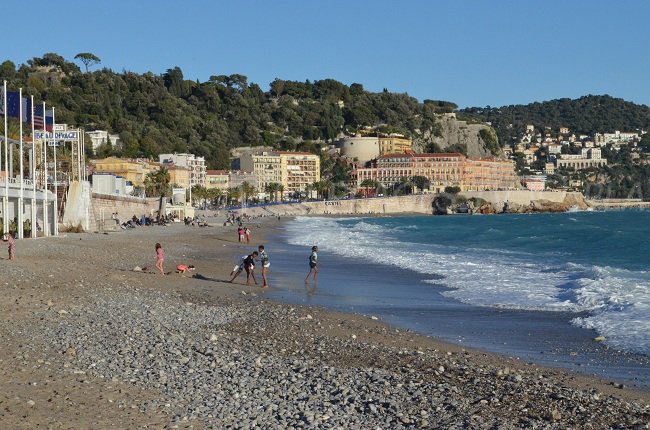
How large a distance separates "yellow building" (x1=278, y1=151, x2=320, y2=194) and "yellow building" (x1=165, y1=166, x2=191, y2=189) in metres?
43.7

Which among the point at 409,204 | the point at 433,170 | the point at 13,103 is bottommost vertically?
the point at 409,204

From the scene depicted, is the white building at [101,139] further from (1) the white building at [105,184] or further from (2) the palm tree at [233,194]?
(1) the white building at [105,184]

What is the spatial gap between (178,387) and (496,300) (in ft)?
38.1

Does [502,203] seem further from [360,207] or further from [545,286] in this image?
[545,286]

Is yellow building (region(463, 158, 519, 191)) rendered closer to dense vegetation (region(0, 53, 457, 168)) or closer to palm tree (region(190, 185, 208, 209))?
dense vegetation (region(0, 53, 457, 168))

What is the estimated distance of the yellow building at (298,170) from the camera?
521 ft

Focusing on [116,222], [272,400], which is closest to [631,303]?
[272,400]

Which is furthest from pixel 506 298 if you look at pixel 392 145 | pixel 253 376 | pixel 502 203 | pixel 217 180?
pixel 392 145

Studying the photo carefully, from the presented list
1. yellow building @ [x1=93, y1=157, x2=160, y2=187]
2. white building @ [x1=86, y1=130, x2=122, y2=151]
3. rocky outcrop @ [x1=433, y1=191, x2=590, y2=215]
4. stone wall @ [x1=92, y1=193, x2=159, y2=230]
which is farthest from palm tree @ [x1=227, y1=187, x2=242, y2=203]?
stone wall @ [x1=92, y1=193, x2=159, y2=230]

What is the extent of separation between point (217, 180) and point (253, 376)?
129 m

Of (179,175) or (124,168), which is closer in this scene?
(124,168)

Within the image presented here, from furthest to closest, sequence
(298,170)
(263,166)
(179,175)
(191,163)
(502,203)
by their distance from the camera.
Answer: (298,170)
(502,203)
(263,166)
(191,163)
(179,175)

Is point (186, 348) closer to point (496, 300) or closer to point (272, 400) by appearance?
point (272, 400)

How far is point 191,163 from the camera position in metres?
128
